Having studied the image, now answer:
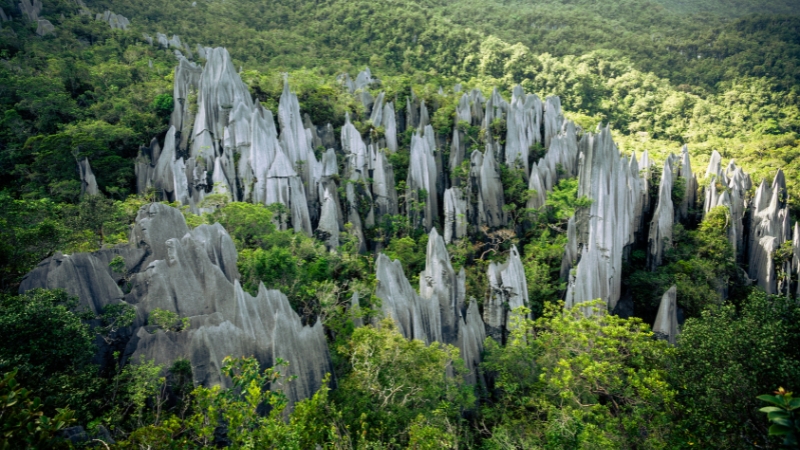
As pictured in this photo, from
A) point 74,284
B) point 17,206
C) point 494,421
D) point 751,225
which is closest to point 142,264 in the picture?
point 74,284

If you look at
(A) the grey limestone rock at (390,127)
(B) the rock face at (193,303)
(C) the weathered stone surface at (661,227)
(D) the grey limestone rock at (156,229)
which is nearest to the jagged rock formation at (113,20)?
(A) the grey limestone rock at (390,127)

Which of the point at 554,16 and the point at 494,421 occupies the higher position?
the point at 554,16

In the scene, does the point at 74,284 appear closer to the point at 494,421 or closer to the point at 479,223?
the point at 494,421

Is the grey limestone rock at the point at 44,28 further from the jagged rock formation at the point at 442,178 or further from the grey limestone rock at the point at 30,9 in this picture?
the jagged rock formation at the point at 442,178

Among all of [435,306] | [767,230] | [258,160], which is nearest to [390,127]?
[258,160]

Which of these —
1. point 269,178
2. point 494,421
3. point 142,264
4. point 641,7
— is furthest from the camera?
point 641,7

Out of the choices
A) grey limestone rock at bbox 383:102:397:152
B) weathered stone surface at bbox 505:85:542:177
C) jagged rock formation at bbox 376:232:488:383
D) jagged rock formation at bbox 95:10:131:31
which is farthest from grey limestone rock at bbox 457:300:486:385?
jagged rock formation at bbox 95:10:131:31
